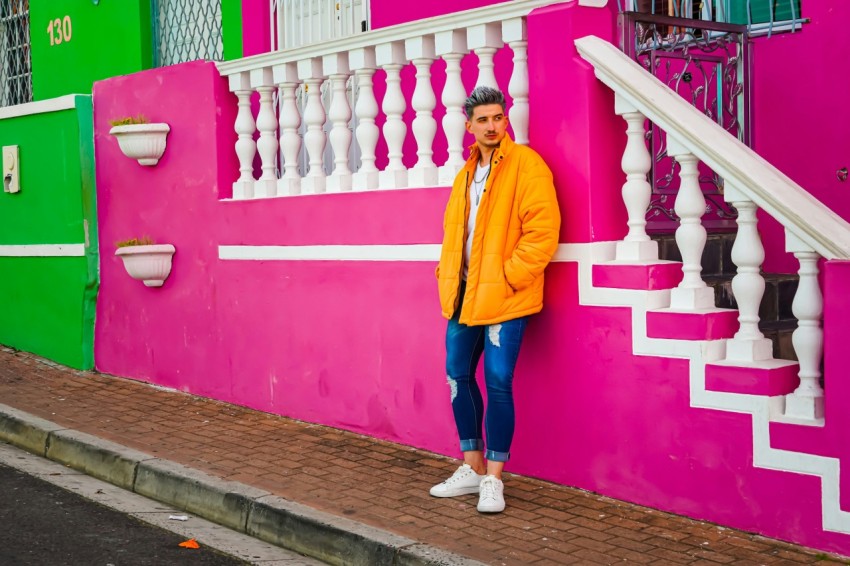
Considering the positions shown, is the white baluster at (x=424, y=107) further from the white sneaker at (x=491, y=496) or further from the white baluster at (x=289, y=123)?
the white sneaker at (x=491, y=496)

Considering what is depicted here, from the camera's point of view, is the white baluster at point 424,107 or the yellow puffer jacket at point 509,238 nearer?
the yellow puffer jacket at point 509,238

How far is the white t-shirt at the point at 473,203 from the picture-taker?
5.54 metres

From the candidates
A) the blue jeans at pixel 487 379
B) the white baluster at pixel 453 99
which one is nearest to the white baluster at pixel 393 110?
the white baluster at pixel 453 99

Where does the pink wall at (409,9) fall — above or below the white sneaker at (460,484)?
above

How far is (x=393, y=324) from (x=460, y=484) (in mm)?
1364

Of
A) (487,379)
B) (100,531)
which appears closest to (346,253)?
(487,379)

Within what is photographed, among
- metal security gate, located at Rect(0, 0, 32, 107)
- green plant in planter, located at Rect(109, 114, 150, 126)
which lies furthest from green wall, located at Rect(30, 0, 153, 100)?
green plant in planter, located at Rect(109, 114, 150, 126)

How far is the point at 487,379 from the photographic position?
554 cm

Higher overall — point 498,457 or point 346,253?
point 346,253

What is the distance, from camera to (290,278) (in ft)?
24.9

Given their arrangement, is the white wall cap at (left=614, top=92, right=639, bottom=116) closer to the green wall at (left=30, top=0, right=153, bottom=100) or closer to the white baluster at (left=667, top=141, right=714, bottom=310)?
the white baluster at (left=667, top=141, right=714, bottom=310)

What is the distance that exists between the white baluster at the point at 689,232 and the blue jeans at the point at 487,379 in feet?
2.63

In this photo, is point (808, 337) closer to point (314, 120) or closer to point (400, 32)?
point (400, 32)

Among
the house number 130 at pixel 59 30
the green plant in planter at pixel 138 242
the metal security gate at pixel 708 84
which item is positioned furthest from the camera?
the house number 130 at pixel 59 30
